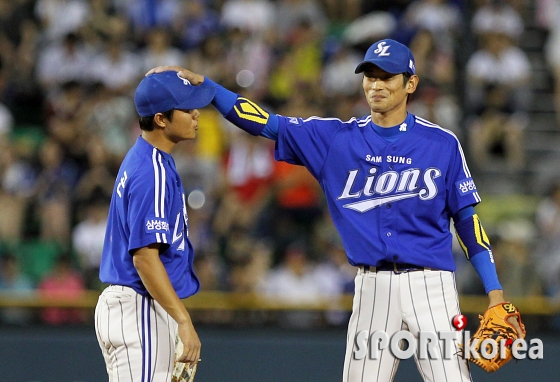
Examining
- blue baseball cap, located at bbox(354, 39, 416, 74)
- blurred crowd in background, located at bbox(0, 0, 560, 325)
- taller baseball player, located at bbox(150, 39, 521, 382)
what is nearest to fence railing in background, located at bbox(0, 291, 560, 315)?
blurred crowd in background, located at bbox(0, 0, 560, 325)

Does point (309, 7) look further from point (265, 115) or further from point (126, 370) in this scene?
→ point (126, 370)

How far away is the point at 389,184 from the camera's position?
431 centimetres

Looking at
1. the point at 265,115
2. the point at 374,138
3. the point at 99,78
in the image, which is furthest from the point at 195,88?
the point at 99,78

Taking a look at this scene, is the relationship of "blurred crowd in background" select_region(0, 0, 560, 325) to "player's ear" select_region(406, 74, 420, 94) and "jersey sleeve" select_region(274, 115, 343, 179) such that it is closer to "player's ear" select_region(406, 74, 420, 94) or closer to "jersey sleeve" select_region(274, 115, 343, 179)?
"jersey sleeve" select_region(274, 115, 343, 179)

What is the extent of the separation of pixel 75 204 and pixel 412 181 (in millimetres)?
4990

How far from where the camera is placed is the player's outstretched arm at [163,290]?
3.72m

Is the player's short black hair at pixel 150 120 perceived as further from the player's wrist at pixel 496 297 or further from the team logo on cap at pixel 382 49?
the player's wrist at pixel 496 297

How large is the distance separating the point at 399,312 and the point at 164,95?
1498 millimetres

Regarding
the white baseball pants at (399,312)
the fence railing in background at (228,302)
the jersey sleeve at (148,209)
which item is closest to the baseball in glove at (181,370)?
the jersey sleeve at (148,209)

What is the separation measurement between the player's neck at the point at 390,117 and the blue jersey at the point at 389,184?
3 centimetres

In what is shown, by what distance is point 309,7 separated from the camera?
10859mm

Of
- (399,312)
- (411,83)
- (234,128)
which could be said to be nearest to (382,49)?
(411,83)

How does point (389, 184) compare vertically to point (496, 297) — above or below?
above

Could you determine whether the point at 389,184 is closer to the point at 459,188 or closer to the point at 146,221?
the point at 459,188
